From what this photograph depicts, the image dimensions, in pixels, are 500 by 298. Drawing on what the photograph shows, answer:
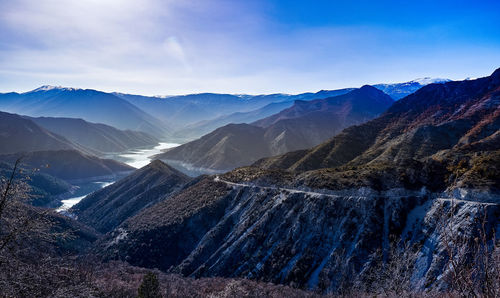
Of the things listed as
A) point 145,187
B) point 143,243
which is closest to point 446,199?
point 143,243

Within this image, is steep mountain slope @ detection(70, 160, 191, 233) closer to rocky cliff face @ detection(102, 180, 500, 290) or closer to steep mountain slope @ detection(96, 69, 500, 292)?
steep mountain slope @ detection(96, 69, 500, 292)

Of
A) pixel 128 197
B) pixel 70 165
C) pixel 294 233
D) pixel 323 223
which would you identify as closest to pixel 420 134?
pixel 323 223

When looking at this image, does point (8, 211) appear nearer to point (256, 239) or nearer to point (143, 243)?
point (256, 239)

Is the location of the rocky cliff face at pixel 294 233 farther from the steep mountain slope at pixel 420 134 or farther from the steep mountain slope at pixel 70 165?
the steep mountain slope at pixel 70 165

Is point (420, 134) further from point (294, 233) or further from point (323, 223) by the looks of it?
point (294, 233)

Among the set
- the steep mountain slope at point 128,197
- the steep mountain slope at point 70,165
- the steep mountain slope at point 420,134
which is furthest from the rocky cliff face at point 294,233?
the steep mountain slope at point 70,165
